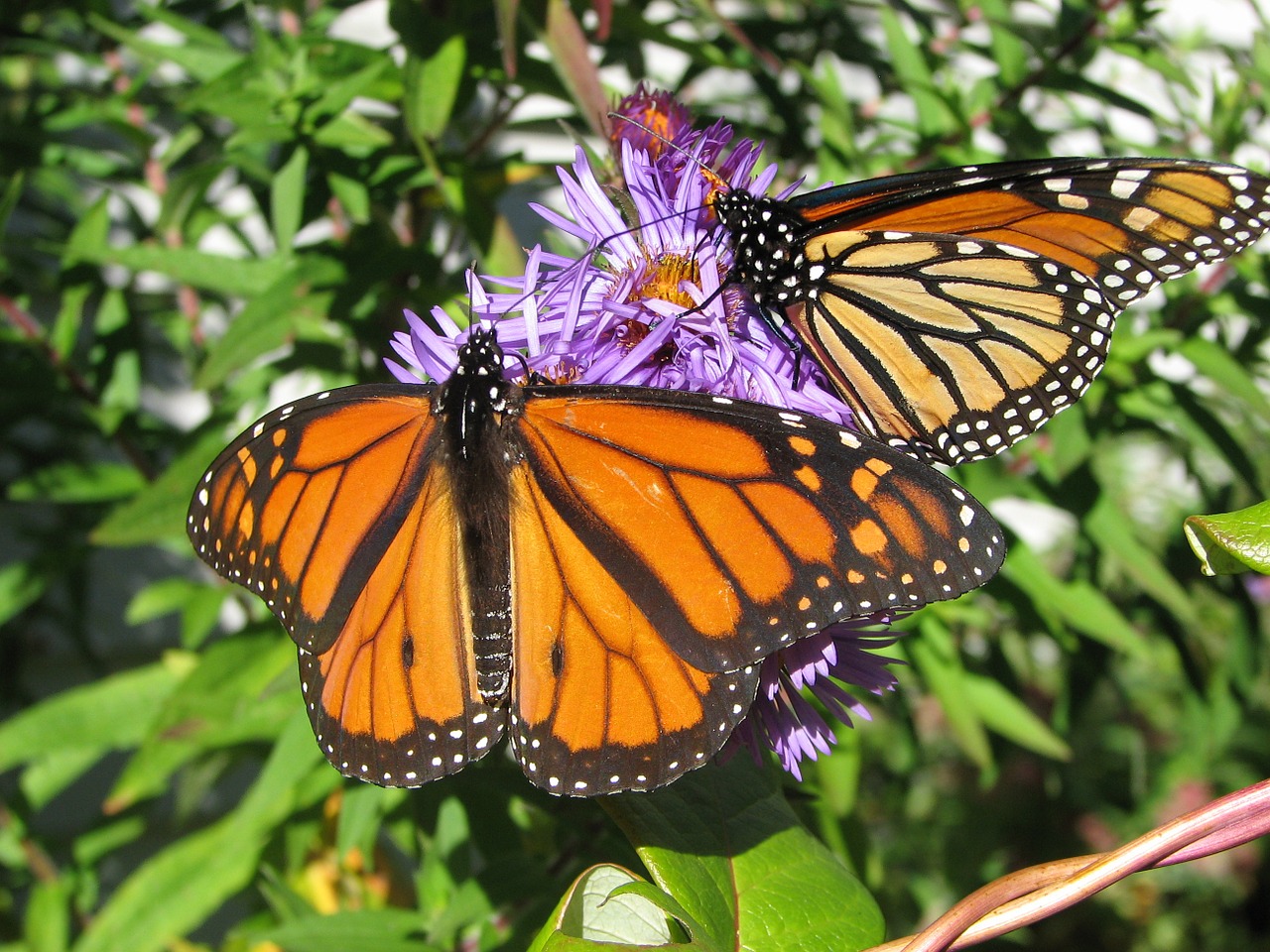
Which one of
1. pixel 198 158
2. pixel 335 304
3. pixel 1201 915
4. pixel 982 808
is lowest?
pixel 1201 915

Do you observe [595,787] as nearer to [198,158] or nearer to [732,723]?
[732,723]

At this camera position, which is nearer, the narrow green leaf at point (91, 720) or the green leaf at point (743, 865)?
the green leaf at point (743, 865)

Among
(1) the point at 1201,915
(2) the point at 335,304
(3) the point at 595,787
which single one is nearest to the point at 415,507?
(3) the point at 595,787

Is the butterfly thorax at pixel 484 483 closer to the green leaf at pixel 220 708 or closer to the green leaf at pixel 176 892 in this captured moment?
the green leaf at pixel 220 708

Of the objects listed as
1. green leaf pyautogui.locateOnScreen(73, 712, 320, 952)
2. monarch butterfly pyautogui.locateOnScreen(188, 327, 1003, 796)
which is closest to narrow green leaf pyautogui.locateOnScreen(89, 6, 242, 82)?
monarch butterfly pyautogui.locateOnScreen(188, 327, 1003, 796)

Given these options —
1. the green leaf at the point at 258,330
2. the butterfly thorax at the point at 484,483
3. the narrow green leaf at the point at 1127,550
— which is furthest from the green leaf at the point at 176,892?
the narrow green leaf at the point at 1127,550

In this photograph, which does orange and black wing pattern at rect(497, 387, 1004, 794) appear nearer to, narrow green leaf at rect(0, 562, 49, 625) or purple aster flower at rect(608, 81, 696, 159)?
Answer: purple aster flower at rect(608, 81, 696, 159)
